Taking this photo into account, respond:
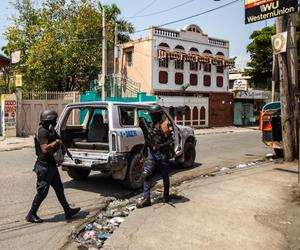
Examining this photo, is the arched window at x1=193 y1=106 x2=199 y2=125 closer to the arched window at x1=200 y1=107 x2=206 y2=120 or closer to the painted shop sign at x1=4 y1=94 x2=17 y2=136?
the arched window at x1=200 y1=107 x2=206 y2=120

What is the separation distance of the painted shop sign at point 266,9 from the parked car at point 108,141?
3928mm

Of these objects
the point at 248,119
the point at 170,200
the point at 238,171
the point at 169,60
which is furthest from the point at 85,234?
the point at 248,119

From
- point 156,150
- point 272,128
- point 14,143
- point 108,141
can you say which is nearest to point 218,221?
point 156,150

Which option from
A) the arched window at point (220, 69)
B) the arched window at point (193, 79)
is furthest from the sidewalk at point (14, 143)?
the arched window at point (220, 69)

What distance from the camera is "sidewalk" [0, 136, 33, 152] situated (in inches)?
636

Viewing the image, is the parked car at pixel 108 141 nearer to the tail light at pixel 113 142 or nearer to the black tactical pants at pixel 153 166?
the tail light at pixel 113 142

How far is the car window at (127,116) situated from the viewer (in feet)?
25.7

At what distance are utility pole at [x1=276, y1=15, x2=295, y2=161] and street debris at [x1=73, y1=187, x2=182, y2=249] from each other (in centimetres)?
497

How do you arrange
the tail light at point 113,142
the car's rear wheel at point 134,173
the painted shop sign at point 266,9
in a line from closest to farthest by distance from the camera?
the tail light at point 113,142 < the car's rear wheel at point 134,173 < the painted shop sign at point 266,9

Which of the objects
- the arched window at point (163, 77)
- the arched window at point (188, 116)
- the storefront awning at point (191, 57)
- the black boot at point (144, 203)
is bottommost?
the black boot at point (144, 203)

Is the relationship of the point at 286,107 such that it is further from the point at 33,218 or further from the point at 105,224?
the point at 33,218

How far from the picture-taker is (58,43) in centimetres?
2769

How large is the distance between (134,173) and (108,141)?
86cm

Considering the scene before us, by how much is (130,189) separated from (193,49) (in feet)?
78.2
